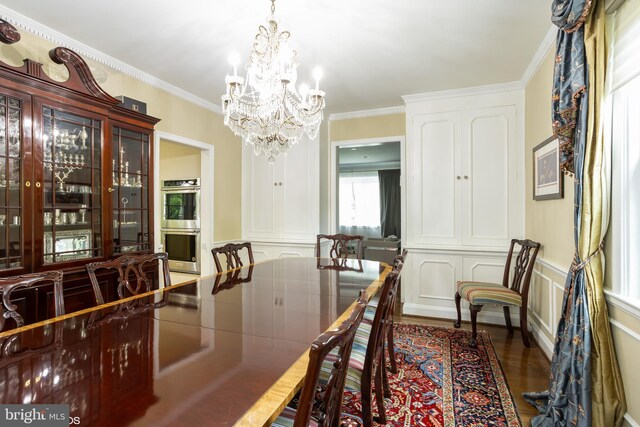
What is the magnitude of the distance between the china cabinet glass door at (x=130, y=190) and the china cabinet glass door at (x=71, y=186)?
17 cm

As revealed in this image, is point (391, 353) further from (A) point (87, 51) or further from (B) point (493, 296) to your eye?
(A) point (87, 51)

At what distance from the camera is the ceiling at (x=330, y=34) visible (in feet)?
6.80

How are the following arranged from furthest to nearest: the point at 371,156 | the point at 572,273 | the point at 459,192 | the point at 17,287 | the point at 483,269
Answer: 1. the point at 371,156
2. the point at 459,192
3. the point at 483,269
4. the point at 572,273
5. the point at 17,287

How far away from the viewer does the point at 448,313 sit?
11.8ft

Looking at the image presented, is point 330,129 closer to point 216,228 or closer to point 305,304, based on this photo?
point 216,228

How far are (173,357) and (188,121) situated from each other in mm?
3186

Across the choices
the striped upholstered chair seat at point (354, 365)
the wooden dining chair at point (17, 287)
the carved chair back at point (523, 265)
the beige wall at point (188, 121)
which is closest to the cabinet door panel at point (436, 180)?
the carved chair back at point (523, 265)

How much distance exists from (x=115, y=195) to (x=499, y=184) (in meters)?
3.73

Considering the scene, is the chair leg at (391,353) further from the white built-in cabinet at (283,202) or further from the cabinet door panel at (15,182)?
the cabinet door panel at (15,182)

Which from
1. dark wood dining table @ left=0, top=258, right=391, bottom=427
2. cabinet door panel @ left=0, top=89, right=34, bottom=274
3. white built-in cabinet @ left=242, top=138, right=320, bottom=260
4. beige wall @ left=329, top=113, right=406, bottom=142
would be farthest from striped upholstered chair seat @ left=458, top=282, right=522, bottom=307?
cabinet door panel @ left=0, top=89, right=34, bottom=274

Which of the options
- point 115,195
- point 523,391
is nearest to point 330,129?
point 115,195

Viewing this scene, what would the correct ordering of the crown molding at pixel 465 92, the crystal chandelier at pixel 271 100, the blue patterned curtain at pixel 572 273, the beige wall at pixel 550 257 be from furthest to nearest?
1. the crown molding at pixel 465 92
2. the crystal chandelier at pixel 271 100
3. the blue patterned curtain at pixel 572 273
4. the beige wall at pixel 550 257

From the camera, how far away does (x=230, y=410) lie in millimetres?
779

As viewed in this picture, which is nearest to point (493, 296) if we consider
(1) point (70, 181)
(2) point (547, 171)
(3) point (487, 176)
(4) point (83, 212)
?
(2) point (547, 171)
